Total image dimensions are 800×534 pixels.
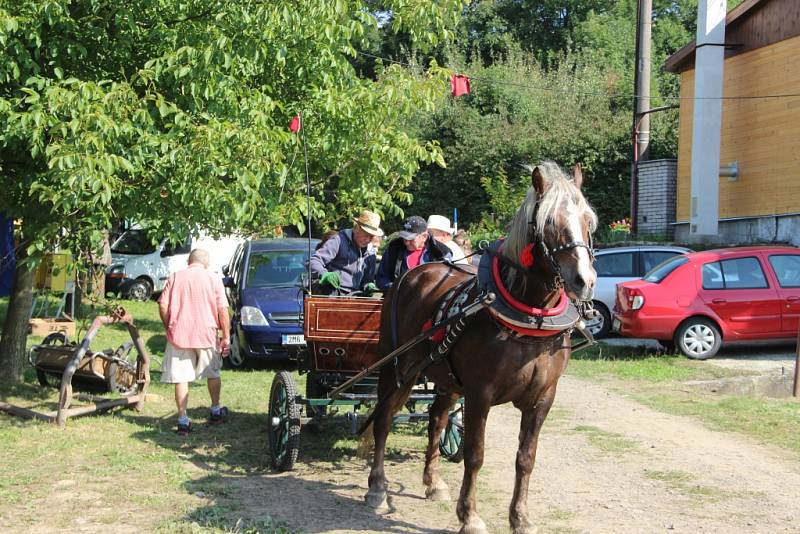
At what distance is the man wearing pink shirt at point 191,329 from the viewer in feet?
30.9

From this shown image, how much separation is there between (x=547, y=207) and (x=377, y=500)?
2.64m

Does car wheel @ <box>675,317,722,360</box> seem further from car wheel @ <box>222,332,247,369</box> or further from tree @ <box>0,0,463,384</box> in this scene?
car wheel @ <box>222,332,247,369</box>

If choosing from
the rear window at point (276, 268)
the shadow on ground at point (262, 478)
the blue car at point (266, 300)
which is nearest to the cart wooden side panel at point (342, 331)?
the shadow on ground at point (262, 478)

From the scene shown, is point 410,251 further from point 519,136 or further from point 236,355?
point 519,136

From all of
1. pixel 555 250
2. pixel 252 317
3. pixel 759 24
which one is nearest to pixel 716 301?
pixel 252 317

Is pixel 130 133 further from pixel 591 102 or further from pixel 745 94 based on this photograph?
pixel 591 102

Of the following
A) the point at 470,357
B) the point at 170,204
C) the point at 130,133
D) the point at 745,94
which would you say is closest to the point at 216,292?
the point at 170,204

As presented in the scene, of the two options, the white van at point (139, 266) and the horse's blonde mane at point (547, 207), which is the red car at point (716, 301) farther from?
the white van at point (139, 266)

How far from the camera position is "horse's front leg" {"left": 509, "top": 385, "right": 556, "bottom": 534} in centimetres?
594

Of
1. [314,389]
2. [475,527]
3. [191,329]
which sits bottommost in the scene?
[475,527]

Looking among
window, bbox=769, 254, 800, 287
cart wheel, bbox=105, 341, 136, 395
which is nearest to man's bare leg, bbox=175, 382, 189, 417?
cart wheel, bbox=105, 341, 136, 395

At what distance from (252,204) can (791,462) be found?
17.5ft

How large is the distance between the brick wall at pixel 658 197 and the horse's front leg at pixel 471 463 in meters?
21.4

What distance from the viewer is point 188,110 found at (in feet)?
32.0
